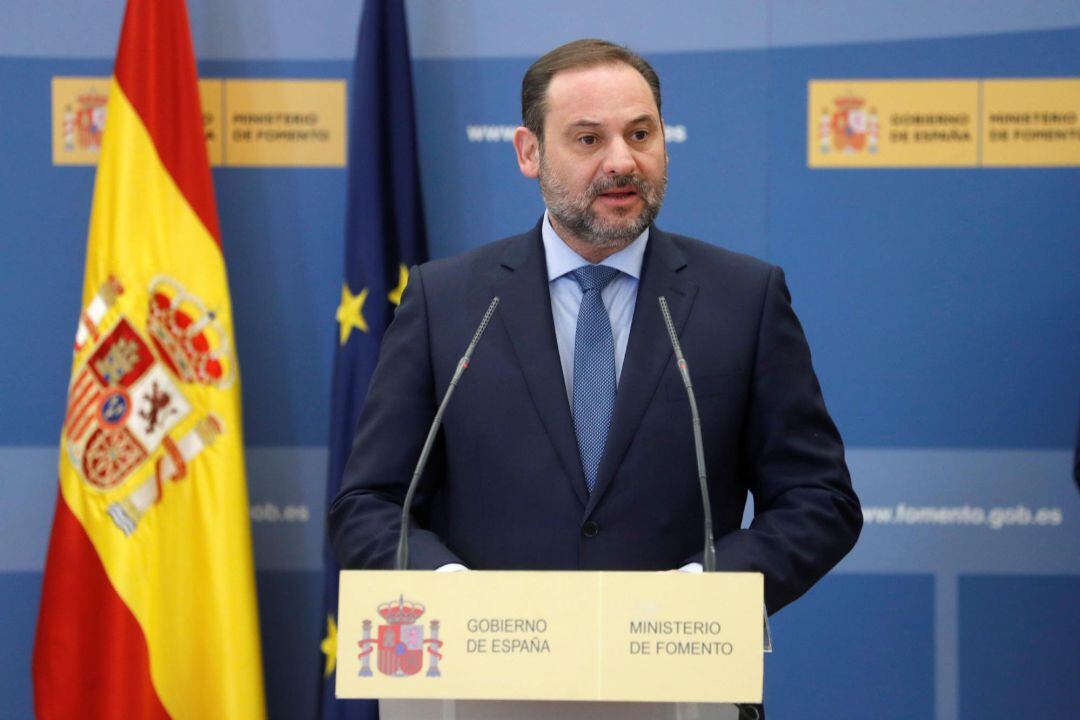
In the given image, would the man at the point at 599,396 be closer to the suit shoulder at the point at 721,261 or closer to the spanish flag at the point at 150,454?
the suit shoulder at the point at 721,261

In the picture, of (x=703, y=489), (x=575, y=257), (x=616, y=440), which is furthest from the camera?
(x=575, y=257)

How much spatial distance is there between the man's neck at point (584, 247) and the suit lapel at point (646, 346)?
2.5 inches

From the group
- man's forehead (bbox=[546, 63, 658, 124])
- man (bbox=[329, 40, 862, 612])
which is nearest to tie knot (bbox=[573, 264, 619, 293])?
man (bbox=[329, 40, 862, 612])

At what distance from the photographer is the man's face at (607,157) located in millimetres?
2051

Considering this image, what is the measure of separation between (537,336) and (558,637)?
71 cm

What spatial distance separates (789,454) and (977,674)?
2.28 metres

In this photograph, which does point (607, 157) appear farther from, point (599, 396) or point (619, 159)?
point (599, 396)

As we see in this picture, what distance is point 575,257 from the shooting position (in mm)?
2156

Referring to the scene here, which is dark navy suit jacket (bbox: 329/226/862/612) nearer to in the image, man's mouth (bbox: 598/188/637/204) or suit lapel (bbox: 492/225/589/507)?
suit lapel (bbox: 492/225/589/507)

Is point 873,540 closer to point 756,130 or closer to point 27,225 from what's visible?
point 756,130

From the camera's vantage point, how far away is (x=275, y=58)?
4027mm

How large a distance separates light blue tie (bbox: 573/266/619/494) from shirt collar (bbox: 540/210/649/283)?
7 centimetres

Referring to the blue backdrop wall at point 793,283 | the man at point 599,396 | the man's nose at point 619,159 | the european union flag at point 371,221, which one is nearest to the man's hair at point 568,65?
the man at point 599,396

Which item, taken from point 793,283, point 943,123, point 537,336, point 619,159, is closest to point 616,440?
point 537,336
